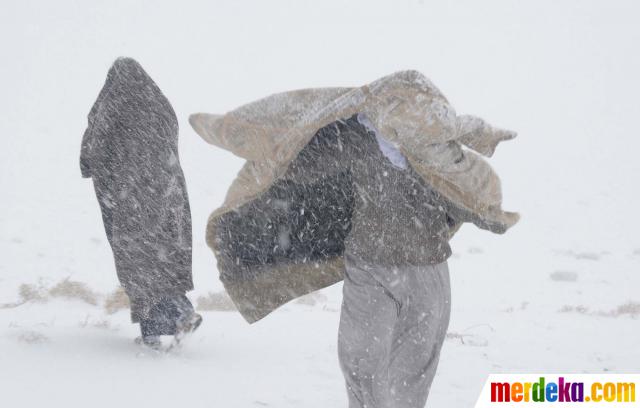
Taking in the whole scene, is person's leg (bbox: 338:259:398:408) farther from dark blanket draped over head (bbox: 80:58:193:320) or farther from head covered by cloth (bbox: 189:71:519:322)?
dark blanket draped over head (bbox: 80:58:193:320)

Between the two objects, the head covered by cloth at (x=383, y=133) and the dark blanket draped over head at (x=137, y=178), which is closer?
the head covered by cloth at (x=383, y=133)

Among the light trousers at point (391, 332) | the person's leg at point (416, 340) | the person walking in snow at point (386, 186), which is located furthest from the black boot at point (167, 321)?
the person's leg at point (416, 340)

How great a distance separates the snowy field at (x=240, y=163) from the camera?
4.50m

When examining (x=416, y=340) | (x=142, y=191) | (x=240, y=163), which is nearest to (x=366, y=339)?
(x=416, y=340)

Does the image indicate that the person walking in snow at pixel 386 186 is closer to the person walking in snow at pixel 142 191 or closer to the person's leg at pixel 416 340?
the person's leg at pixel 416 340

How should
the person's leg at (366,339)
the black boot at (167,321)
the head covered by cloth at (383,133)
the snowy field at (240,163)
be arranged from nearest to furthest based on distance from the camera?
the head covered by cloth at (383,133)
the person's leg at (366,339)
the snowy field at (240,163)
the black boot at (167,321)

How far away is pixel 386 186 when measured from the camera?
329 cm

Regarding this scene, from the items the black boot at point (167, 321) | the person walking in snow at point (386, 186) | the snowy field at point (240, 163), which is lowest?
the snowy field at point (240, 163)

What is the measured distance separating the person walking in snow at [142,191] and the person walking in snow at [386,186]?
3.84 feet

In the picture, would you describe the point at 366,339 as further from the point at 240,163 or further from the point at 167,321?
the point at 240,163

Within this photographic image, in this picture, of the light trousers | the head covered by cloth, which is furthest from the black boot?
the light trousers

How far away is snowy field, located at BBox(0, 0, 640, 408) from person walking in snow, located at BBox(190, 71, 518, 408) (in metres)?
0.98

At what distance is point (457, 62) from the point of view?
41719mm

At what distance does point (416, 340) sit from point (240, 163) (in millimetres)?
21270
